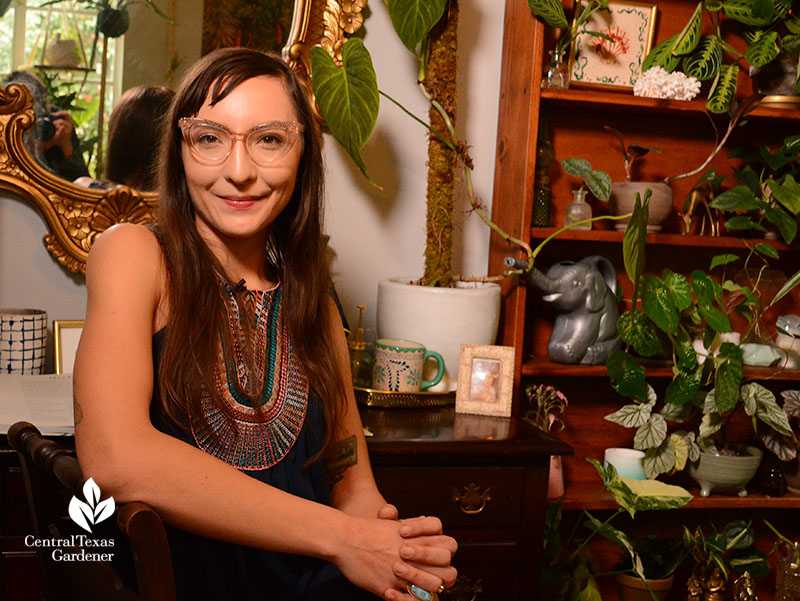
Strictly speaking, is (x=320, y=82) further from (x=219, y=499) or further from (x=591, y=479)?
(x=591, y=479)

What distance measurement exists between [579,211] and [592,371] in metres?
0.41

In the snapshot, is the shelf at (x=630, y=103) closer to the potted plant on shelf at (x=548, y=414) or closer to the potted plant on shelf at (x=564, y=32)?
the potted plant on shelf at (x=564, y=32)

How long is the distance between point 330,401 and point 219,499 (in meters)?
0.31

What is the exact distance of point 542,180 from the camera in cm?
Result: 207

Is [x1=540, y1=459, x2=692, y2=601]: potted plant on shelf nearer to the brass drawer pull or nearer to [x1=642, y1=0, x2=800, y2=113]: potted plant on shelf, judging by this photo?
the brass drawer pull

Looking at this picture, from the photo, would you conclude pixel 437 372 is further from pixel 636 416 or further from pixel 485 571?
pixel 636 416

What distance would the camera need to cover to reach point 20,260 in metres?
1.87

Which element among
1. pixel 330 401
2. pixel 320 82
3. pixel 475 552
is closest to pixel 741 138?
pixel 320 82

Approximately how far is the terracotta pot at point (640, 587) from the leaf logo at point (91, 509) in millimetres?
1600

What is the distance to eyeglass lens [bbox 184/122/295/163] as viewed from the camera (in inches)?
46.6

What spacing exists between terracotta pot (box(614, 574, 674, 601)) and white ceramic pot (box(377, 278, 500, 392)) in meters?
0.81

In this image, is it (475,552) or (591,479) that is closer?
(475,552)

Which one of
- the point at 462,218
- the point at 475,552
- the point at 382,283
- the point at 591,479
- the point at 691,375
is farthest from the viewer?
the point at 591,479

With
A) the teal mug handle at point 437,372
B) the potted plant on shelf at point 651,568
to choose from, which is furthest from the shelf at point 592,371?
the potted plant on shelf at point 651,568
